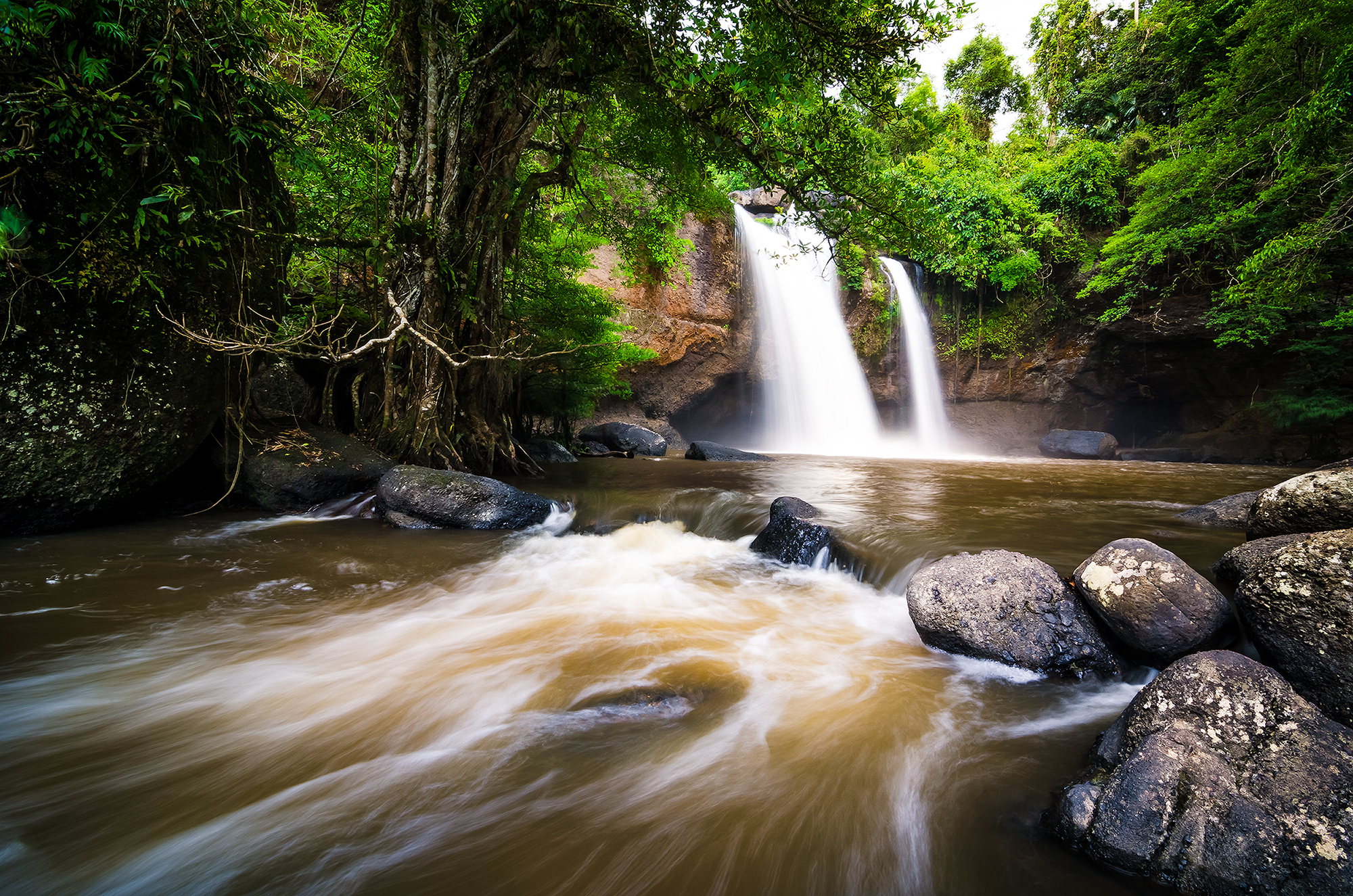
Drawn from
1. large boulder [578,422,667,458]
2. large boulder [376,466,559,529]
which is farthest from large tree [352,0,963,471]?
large boulder [578,422,667,458]

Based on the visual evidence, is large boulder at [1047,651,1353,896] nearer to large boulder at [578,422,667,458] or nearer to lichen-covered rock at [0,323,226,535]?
lichen-covered rock at [0,323,226,535]

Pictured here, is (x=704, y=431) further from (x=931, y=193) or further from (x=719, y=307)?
(x=931, y=193)

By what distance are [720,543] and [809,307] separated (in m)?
13.5

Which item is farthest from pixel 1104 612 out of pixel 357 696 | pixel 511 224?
pixel 511 224

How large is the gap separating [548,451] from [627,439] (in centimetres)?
356

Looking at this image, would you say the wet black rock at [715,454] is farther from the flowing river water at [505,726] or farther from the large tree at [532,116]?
the flowing river water at [505,726]

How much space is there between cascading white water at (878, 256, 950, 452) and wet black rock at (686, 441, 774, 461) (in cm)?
761

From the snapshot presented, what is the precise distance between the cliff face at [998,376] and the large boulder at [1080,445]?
109cm

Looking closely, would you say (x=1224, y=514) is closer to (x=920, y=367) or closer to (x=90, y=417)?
(x=90, y=417)

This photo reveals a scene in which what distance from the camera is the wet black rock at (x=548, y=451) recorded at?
10203mm

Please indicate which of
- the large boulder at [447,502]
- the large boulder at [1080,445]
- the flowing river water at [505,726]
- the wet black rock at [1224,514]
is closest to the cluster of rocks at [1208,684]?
the flowing river water at [505,726]

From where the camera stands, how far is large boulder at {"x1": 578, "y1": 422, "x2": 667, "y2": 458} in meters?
13.8

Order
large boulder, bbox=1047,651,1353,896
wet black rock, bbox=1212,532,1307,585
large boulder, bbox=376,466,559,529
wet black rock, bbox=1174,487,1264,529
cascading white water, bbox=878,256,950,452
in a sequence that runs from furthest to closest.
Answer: cascading white water, bbox=878,256,950,452 < large boulder, bbox=376,466,559,529 < wet black rock, bbox=1174,487,1264,529 < wet black rock, bbox=1212,532,1307,585 < large boulder, bbox=1047,651,1353,896

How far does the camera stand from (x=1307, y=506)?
291 cm
